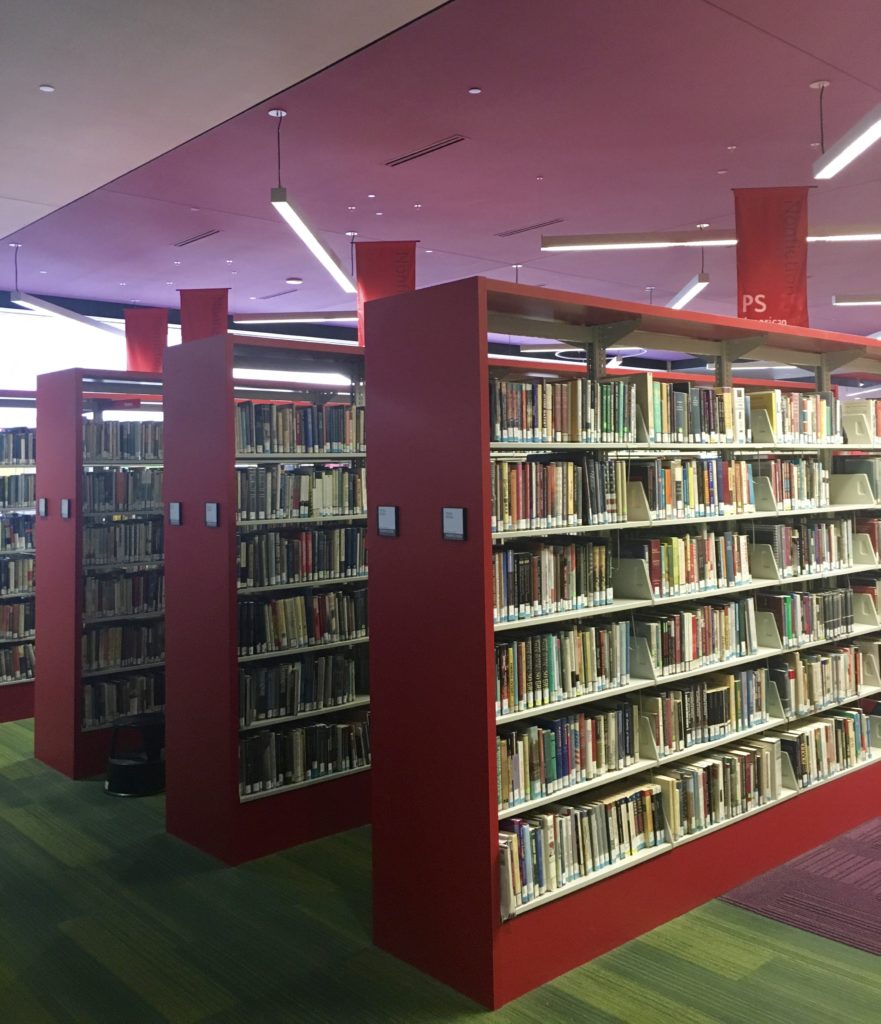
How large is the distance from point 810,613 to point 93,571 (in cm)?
456

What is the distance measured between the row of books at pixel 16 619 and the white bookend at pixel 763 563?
558 cm

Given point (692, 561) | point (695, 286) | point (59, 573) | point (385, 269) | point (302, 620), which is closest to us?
point (692, 561)

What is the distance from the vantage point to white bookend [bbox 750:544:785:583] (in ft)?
15.4

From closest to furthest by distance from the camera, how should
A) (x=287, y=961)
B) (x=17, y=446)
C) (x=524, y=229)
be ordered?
(x=287, y=961) → (x=17, y=446) → (x=524, y=229)

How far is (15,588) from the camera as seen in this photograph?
7.46 m

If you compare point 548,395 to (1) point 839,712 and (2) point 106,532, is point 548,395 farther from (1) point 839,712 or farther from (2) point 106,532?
(2) point 106,532

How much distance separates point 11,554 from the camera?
757 cm

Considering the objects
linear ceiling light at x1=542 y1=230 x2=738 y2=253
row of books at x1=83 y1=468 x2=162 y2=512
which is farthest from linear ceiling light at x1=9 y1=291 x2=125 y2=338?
linear ceiling light at x1=542 y1=230 x2=738 y2=253

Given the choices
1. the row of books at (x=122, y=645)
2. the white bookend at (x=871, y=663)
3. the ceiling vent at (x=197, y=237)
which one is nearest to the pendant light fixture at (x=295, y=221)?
the ceiling vent at (x=197, y=237)

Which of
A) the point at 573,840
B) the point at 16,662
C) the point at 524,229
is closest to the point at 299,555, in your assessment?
the point at 573,840

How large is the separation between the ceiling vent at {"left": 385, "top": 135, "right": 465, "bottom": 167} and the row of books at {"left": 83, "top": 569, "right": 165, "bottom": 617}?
12.2 ft

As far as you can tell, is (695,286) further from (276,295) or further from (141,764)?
(141,764)

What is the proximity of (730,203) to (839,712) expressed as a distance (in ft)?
18.1

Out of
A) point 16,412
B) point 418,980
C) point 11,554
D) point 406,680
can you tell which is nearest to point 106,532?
point 11,554
